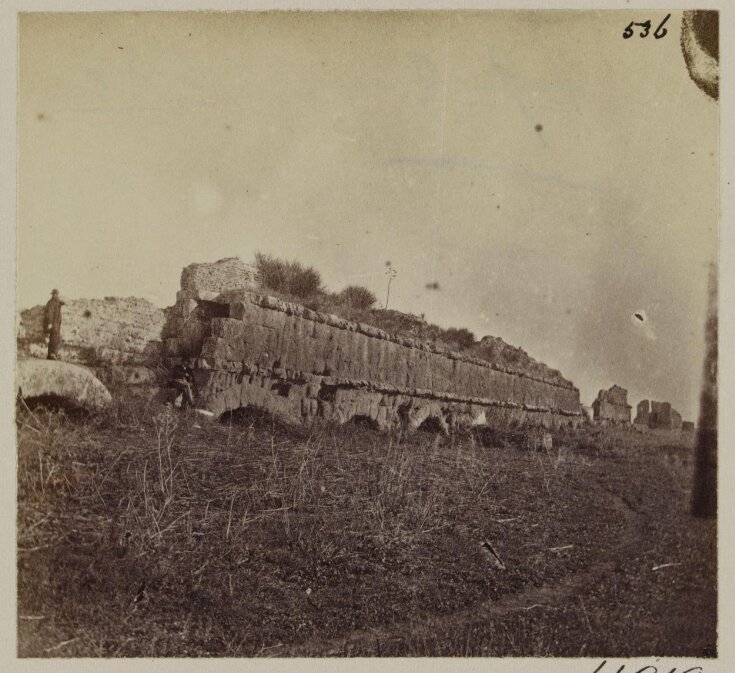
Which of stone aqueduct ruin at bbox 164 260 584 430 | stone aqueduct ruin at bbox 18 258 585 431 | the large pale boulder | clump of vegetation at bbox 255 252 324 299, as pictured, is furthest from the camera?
clump of vegetation at bbox 255 252 324 299

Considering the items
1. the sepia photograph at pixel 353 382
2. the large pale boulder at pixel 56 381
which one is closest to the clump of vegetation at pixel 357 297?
the sepia photograph at pixel 353 382

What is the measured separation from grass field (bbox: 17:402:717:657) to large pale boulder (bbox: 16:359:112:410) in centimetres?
17

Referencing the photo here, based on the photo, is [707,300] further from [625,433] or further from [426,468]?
[426,468]

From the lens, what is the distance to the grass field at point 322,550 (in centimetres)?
460

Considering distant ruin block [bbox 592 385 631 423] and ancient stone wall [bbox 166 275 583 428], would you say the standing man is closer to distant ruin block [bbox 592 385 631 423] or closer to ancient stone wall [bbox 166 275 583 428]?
ancient stone wall [bbox 166 275 583 428]

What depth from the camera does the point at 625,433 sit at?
6496mm

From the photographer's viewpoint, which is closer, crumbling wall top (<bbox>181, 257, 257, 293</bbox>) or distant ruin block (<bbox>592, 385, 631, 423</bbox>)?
crumbling wall top (<bbox>181, 257, 257, 293</bbox>)

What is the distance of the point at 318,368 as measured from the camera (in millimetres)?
6047

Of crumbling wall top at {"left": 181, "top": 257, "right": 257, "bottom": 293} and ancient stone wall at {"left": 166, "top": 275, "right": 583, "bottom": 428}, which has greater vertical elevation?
crumbling wall top at {"left": 181, "top": 257, "right": 257, "bottom": 293}

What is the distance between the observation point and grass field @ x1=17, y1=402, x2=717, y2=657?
15.1 feet

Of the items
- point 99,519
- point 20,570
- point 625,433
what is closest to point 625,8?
point 625,433

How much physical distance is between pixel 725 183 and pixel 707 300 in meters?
1.00
